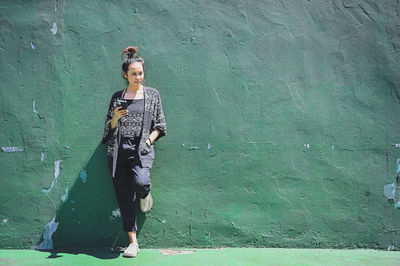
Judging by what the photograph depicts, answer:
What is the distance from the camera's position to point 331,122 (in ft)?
13.1

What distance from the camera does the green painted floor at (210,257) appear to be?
141 inches

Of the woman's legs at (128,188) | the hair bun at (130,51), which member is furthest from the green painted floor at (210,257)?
the hair bun at (130,51)

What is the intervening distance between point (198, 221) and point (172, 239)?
12.2 inches

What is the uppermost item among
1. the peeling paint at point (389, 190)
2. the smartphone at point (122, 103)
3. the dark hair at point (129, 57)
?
the dark hair at point (129, 57)

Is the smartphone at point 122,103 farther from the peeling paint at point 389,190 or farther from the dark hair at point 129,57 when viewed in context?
the peeling paint at point 389,190

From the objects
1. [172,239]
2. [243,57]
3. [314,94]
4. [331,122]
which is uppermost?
[243,57]

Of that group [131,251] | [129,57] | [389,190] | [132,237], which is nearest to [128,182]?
[132,237]

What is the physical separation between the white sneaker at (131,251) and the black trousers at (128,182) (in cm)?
14

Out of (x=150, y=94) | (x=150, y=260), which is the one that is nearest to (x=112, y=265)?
A: (x=150, y=260)

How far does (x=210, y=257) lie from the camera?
3.70 meters

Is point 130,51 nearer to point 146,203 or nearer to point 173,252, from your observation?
point 146,203

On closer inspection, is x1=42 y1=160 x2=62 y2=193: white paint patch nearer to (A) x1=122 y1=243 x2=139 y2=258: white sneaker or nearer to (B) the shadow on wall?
(B) the shadow on wall

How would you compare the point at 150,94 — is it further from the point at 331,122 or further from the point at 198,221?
the point at 331,122

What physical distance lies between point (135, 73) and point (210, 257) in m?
1.81
